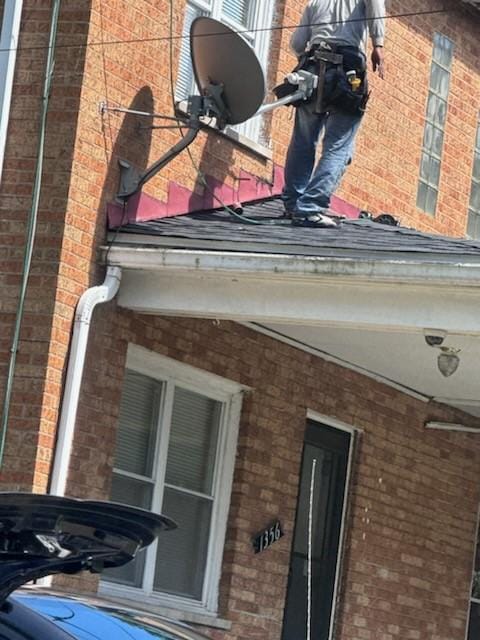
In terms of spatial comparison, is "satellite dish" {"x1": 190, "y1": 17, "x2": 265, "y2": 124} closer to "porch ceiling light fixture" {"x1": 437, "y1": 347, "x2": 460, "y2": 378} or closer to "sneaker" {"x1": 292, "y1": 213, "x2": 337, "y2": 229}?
"sneaker" {"x1": 292, "y1": 213, "x2": 337, "y2": 229}

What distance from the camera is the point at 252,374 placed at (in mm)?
11117

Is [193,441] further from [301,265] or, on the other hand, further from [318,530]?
[301,265]

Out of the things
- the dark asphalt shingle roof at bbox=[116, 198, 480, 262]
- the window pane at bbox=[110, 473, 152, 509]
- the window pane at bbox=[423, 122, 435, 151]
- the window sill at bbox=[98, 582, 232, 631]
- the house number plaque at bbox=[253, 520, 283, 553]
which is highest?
the window pane at bbox=[423, 122, 435, 151]

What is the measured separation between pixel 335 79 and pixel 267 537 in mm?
3216

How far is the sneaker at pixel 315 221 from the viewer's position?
32.6 ft

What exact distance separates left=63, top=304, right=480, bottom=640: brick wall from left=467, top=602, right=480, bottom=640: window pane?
13.5 inches

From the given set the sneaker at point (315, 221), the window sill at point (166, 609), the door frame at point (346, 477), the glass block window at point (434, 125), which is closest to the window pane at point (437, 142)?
the glass block window at point (434, 125)

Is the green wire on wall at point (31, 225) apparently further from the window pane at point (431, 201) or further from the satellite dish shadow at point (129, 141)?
the window pane at point (431, 201)

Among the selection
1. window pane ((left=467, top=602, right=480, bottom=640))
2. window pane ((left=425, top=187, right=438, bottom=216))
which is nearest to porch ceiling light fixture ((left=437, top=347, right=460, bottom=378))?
window pane ((left=425, top=187, right=438, bottom=216))

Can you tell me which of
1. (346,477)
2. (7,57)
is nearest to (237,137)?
(7,57)

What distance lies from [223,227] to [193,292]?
0.50 metres

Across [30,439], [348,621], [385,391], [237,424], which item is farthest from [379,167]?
[30,439]

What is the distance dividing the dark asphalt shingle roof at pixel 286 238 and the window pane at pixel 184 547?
6.37 feet

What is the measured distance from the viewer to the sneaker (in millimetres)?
9922
